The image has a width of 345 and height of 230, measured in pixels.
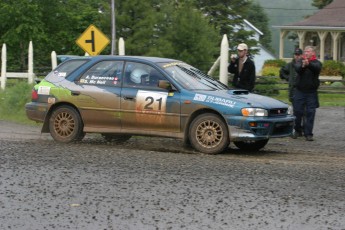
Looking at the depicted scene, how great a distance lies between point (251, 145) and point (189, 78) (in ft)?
5.09

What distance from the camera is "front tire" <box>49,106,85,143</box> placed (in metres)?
12.6

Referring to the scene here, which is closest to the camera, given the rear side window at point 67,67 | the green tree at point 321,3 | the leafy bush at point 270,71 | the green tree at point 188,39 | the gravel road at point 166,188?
the gravel road at point 166,188

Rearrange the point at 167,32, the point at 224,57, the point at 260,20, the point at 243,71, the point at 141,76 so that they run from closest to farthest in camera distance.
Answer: the point at 141,76 → the point at 243,71 → the point at 224,57 → the point at 167,32 → the point at 260,20

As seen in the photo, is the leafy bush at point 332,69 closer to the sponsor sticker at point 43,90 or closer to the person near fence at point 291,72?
the person near fence at point 291,72

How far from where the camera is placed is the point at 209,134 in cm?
1151

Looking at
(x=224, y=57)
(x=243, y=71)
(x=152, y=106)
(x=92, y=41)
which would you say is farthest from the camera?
(x=92, y=41)

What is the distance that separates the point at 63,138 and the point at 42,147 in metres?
0.74

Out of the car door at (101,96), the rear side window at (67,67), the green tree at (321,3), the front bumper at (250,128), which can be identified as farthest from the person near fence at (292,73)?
the green tree at (321,3)

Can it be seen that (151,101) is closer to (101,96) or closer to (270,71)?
(101,96)

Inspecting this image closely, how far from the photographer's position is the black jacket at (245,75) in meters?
14.0

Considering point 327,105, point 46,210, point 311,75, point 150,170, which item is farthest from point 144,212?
point 327,105

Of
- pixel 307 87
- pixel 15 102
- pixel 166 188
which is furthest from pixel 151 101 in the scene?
pixel 15 102

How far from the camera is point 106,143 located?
43.4 ft

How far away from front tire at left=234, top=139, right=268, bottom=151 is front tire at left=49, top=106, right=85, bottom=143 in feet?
8.97
